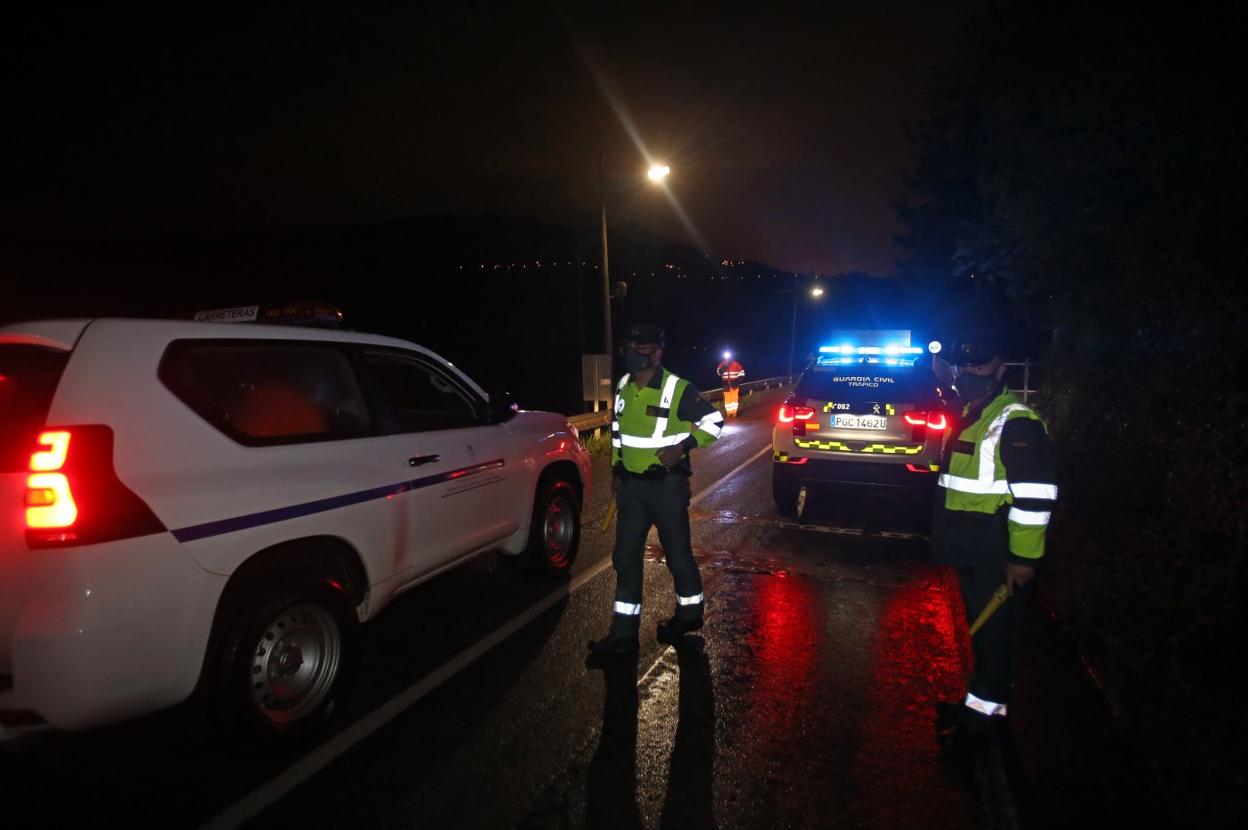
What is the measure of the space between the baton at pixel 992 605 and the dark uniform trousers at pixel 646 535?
1702mm

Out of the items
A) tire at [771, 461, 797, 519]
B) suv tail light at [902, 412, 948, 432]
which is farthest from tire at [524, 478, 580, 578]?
suv tail light at [902, 412, 948, 432]

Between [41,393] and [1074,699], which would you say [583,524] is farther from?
[41,393]

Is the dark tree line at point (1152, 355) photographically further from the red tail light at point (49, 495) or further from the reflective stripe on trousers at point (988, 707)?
the red tail light at point (49, 495)

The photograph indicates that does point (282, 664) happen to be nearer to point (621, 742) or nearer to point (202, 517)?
point (202, 517)

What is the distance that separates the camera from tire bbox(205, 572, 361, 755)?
10.6ft

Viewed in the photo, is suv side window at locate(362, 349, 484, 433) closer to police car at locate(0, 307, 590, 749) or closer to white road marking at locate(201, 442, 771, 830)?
police car at locate(0, 307, 590, 749)

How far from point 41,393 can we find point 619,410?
2.92 metres

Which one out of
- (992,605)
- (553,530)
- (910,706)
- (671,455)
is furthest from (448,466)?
(992,605)

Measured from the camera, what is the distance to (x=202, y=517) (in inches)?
122

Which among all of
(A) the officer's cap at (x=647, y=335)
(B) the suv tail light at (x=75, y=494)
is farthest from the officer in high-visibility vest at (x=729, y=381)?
(B) the suv tail light at (x=75, y=494)

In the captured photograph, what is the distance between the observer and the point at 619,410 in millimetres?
4879

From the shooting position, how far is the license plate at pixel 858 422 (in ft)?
25.6

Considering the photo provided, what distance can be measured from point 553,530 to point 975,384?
3506 mm

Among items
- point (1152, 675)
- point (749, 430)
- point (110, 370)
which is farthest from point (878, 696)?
point (749, 430)
